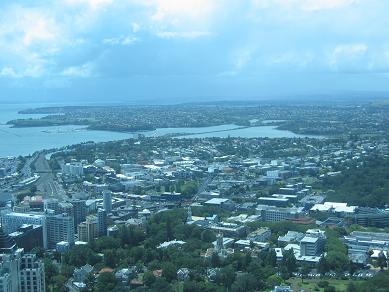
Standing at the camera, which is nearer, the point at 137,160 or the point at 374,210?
the point at 374,210

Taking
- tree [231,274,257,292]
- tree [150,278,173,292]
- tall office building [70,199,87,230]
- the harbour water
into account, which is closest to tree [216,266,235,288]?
tree [231,274,257,292]

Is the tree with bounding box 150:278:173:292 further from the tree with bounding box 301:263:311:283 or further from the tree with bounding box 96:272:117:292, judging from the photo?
the tree with bounding box 301:263:311:283

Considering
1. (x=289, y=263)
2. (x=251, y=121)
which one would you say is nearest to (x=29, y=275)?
(x=289, y=263)

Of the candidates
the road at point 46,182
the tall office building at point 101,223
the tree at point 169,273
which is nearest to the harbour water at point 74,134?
the road at point 46,182

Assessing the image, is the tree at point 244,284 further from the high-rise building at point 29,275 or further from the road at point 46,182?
the road at point 46,182

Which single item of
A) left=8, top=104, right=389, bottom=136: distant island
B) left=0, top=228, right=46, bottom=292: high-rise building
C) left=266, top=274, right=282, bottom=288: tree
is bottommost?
left=266, top=274, right=282, bottom=288: tree

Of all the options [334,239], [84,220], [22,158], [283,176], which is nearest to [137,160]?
[22,158]

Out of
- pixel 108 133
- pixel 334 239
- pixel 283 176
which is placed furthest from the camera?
pixel 108 133

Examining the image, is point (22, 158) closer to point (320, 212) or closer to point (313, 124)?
point (320, 212)
